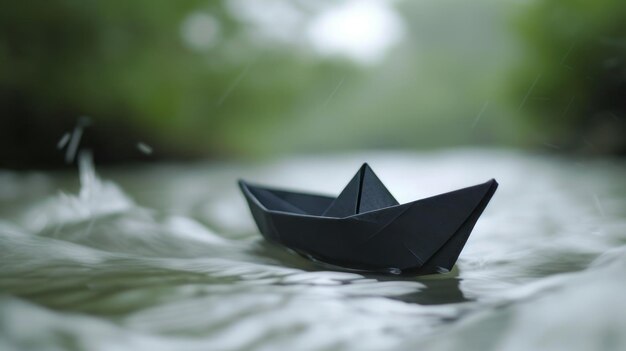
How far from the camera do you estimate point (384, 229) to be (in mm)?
888

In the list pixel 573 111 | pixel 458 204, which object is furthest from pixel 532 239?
pixel 573 111

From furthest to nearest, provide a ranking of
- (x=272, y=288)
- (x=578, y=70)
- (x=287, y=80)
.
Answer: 1. (x=287, y=80)
2. (x=578, y=70)
3. (x=272, y=288)

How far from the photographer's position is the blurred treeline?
9.87 feet

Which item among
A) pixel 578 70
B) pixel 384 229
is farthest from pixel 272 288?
pixel 578 70

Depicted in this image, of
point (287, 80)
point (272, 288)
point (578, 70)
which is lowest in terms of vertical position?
point (272, 288)

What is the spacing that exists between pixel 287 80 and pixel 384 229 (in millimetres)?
3160

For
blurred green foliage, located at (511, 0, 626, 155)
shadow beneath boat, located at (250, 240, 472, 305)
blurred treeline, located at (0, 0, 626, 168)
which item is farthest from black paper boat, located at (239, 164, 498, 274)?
blurred green foliage, located at (511, 0, 626, 155)

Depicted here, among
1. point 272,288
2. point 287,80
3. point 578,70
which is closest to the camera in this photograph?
point 272,288

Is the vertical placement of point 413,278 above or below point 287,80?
below

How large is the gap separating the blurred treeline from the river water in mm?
1311

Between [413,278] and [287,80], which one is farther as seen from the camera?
[287,80]

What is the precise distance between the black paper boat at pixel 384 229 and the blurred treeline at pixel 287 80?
236 centimetres

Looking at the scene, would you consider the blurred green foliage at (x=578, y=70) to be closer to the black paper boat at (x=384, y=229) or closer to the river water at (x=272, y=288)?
the river water at (x=272, y=288)

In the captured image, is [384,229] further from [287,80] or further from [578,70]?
[287,80]
